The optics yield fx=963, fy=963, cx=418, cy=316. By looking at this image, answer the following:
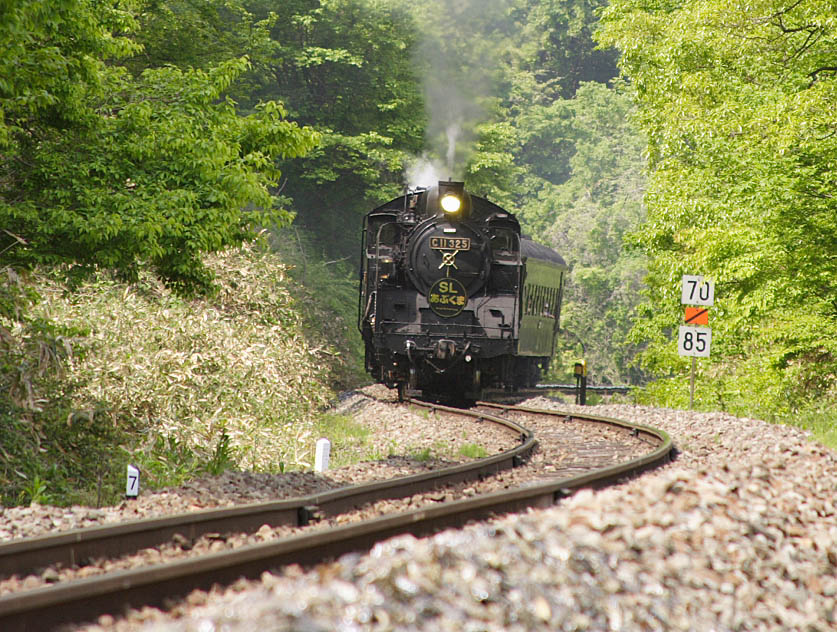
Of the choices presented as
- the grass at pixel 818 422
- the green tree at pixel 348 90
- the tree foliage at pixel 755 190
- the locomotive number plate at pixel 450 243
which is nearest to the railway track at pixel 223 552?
the grass at pixel 818 422

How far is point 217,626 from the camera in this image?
130 inches

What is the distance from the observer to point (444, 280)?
59.1ft

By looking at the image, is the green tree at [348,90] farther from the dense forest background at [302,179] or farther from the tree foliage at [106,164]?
the tree foliage at [106,164]

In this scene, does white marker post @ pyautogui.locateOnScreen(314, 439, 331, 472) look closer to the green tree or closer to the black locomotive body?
the black locomotive body

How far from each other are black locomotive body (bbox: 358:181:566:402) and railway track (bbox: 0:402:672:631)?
363 inches

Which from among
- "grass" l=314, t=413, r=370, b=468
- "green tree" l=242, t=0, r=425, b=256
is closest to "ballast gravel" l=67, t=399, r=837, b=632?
"grass" l=314, t=413, r=370, b=468

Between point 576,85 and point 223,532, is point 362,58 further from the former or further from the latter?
point 576,85

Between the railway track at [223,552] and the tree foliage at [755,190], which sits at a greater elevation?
the tree foliage at [755,190]

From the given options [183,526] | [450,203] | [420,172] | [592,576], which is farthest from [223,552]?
[420,172]

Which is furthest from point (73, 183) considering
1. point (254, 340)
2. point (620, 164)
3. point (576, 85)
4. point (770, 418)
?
point (576, 85)

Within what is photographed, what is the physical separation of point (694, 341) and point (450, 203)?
5.25 m

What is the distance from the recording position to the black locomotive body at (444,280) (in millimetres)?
18031

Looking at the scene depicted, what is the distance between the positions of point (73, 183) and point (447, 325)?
9453 mm

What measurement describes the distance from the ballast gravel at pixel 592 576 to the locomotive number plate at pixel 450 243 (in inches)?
443
